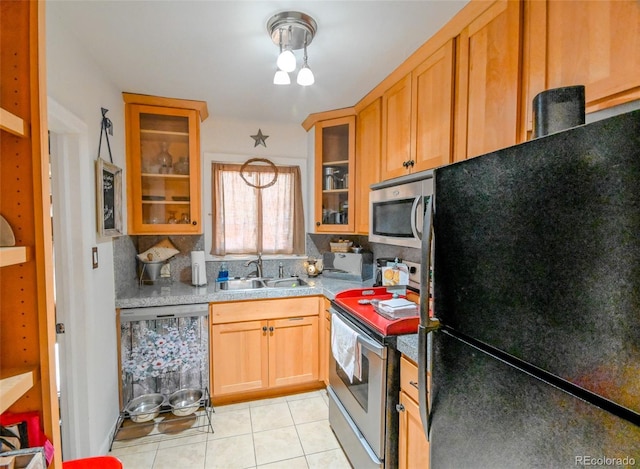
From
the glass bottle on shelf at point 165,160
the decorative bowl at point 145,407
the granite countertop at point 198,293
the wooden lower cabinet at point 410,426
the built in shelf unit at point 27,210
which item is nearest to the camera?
the built in shelf unit at point 27,210

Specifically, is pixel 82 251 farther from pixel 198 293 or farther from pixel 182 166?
pixel 182 166

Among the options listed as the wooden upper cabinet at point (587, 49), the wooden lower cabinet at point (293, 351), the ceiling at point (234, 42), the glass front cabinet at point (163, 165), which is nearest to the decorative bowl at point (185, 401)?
the wooden lower cabinet at point (293, 351)

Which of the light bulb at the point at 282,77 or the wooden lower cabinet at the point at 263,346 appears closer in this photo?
the light bulb at the point at 282,77

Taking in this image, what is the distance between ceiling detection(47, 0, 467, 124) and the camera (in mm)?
1382

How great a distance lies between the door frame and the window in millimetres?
1293

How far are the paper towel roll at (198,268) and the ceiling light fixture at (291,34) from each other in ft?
5.67

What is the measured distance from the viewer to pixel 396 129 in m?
2.08

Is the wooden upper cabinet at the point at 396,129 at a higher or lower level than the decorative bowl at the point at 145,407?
higher

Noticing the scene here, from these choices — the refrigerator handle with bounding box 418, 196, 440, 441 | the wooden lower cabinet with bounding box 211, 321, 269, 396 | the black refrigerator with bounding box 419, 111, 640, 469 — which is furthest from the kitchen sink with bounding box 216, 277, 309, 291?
the black refrigerator with bounding box 419, 111, 640, 469

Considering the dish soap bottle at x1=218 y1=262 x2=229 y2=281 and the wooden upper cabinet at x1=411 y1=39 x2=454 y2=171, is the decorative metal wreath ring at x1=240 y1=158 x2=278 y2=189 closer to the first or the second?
the dish soap bottle at x1=218 y1=262 x2=229 y2=281

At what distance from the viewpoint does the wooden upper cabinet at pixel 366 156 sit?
7.66 ft

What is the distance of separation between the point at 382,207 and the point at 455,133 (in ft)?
2.22

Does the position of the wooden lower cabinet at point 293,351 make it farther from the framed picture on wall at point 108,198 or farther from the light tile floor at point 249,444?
the framed picture on wall at point 108,198

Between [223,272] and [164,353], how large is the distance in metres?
0.84
